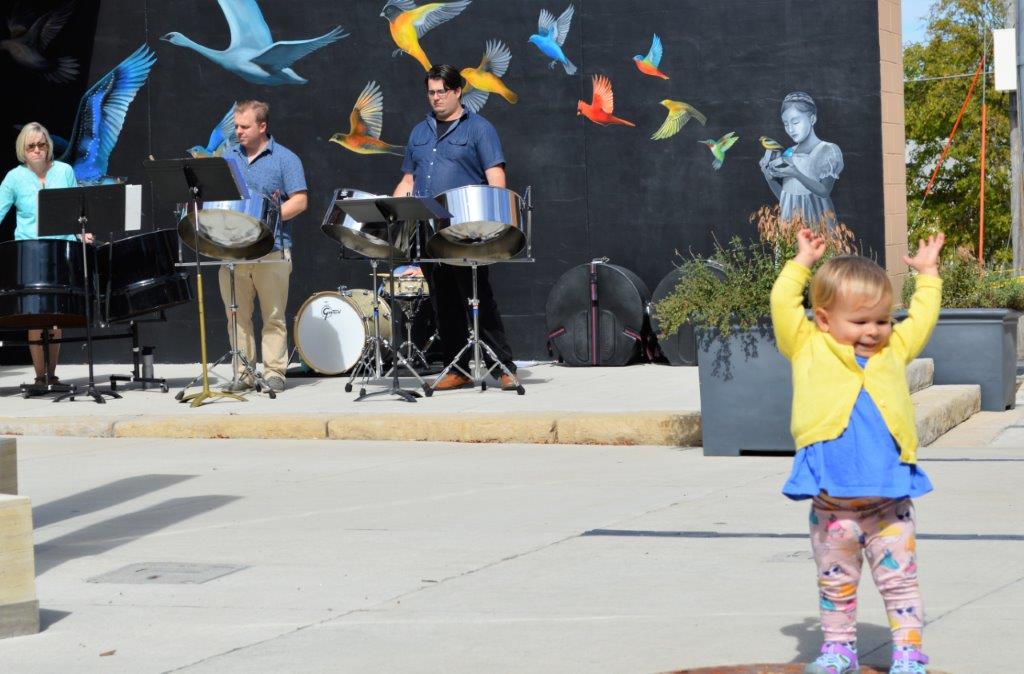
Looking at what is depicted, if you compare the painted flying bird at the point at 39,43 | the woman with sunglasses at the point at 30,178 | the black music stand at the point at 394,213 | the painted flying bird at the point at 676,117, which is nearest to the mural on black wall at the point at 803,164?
the painted flying bird at the point at 676,117

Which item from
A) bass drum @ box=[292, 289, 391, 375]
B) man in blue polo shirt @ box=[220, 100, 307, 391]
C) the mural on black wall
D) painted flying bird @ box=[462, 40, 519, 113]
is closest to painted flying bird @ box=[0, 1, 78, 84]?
painted flying bird @ box=[462, 40, 519, 113]

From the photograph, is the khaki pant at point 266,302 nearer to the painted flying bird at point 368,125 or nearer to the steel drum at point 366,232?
the steel drum at point 366,232

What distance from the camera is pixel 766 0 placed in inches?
511

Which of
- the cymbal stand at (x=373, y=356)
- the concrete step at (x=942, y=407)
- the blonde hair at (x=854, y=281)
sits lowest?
the concrete step at (x=942, y=407)

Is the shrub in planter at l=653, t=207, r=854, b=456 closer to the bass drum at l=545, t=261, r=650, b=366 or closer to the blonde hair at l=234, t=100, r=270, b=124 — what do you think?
the blonde hair at l=234, t=100, r=270, b=124

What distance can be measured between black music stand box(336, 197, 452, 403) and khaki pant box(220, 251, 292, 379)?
110cm

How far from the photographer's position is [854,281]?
385cm

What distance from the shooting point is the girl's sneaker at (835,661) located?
3859mm

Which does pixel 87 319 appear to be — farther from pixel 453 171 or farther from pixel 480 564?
pixel 480 564

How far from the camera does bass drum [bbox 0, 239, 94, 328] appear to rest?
11.1 meters

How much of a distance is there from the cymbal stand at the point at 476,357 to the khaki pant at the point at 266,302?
135 centimetres

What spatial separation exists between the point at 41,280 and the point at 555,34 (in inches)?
192

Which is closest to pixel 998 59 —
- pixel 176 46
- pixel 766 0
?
pixel 766 0

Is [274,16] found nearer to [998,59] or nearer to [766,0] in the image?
[766,0]
